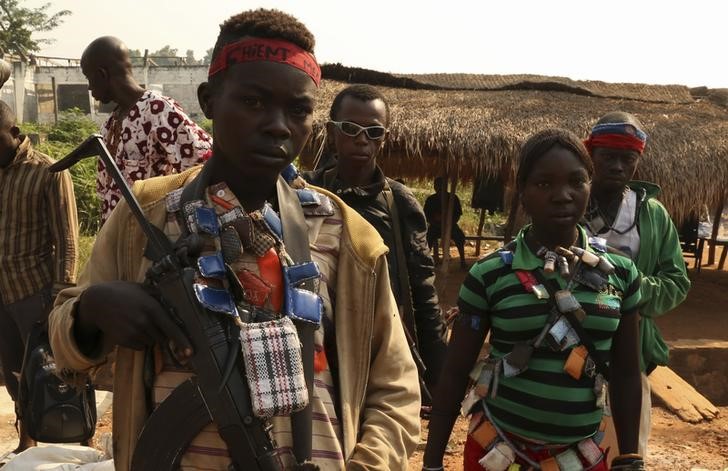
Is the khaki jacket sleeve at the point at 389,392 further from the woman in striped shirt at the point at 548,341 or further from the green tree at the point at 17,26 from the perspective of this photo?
the green tree at the point at 17,26

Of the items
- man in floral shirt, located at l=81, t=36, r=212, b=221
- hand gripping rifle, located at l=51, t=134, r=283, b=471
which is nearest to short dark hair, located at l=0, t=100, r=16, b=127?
man in floral shirt, located at l=81, t=36, r=212, b=221

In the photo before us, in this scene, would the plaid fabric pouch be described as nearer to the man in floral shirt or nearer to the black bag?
the black bag

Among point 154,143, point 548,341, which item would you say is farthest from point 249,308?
point 154,143

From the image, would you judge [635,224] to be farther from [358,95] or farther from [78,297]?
[78,297]

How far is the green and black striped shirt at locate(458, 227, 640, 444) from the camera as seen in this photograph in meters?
2.38

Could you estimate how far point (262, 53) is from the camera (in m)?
1.42

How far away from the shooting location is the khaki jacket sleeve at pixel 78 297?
135 centimetres

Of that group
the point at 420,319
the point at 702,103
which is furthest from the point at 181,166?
the point at 702,103

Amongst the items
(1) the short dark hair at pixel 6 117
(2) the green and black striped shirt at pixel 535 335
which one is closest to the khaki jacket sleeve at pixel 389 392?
(2) the green and black striped shirt at pixel 535 335

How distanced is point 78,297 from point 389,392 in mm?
625

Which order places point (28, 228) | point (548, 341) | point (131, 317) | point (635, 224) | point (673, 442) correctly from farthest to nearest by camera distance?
point (673, 442), point (28, 228), point (635, 224), point (548, 341), point (131, 317)

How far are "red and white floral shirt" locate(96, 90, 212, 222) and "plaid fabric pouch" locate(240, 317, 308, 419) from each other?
2137 millimetres

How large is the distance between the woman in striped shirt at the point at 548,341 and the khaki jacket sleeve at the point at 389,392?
90 centimetres

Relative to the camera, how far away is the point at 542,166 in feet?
8.24
